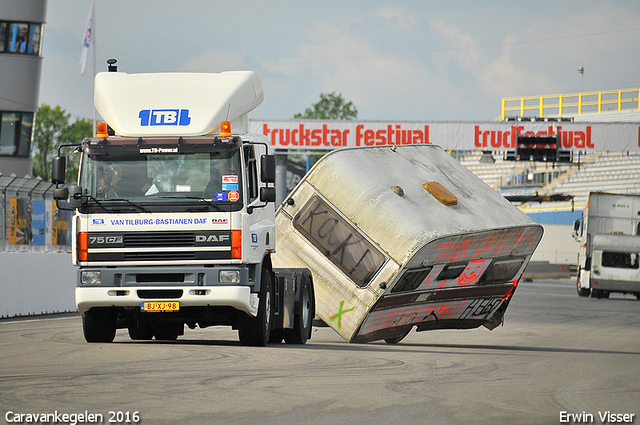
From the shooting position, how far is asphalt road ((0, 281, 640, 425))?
745cm

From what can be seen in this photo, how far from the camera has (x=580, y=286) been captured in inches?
1475

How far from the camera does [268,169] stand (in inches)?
493

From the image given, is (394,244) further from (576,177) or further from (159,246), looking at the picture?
(576,177)

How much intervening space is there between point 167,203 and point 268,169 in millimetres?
1338

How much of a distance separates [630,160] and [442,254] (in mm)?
56395

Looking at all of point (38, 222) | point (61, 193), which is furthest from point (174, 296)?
point (38, 222)

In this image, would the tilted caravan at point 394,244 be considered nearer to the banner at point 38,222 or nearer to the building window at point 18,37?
the banner at point 38,222

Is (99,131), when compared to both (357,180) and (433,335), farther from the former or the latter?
(433,335)

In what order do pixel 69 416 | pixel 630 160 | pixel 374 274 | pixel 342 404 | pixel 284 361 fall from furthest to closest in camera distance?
pixel 630 160 → pixel 374 274 → pixel 284 361 → pixel 342 404 → pixel 69 416

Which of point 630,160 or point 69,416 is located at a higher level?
point 630,160

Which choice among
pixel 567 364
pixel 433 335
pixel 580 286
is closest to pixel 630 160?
pixel 580 286

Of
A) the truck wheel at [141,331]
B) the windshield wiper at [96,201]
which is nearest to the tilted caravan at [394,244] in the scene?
the truck wheel at [141,331]

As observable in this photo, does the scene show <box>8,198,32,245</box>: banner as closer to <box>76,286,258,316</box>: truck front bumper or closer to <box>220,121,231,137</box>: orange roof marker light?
<box>76,286,258,316</box>: truck front bumper

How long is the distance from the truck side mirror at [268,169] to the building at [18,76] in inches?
1222
